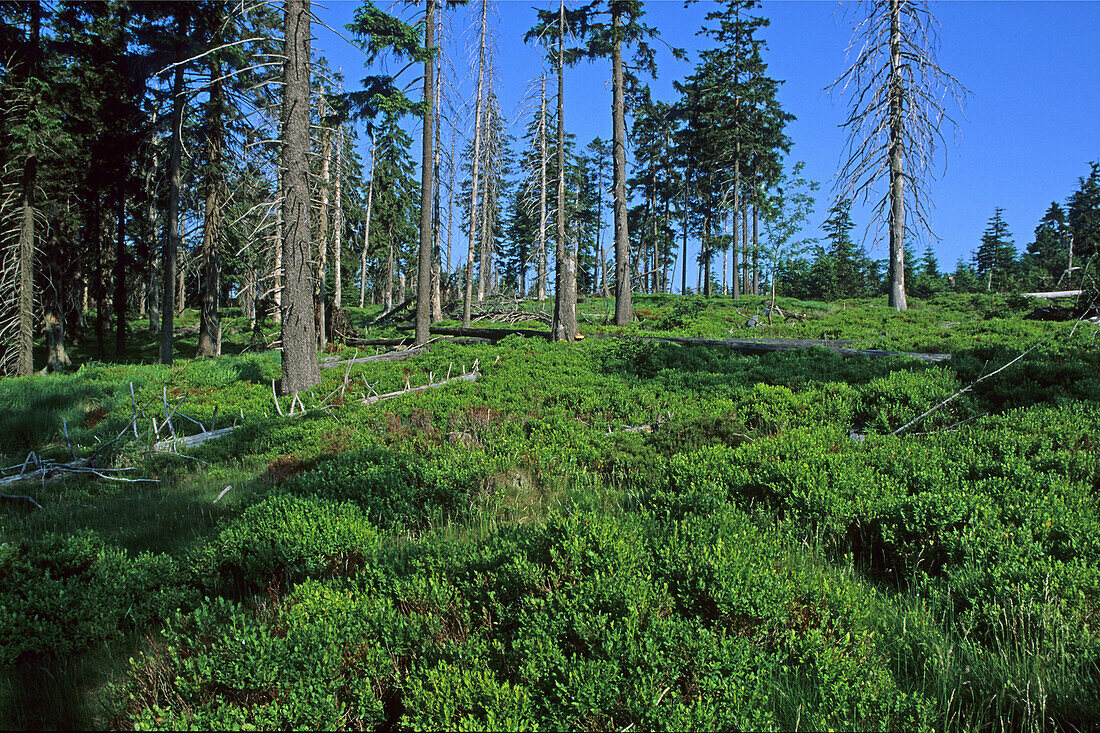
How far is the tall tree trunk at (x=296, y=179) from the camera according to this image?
35.1ft

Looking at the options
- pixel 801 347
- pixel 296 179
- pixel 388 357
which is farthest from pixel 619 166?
pixel 296 179

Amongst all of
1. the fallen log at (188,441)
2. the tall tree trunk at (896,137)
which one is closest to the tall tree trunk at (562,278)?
the fallen log at (188,441)

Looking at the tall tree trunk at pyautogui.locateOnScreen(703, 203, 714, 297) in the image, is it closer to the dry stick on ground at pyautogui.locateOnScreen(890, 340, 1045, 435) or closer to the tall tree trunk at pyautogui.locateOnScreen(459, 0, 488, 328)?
the tall tree trunk at pyautogui.locateOnScreen(459, 0, 488, 328)

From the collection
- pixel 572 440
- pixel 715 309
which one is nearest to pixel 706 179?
pixel 715 309

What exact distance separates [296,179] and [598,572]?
35.9ft

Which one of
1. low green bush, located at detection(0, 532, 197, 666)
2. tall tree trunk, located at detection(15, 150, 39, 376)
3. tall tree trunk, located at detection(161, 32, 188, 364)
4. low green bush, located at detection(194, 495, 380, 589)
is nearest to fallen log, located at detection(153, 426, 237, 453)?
low green bush, located at detection(0, 532, 197, 666)

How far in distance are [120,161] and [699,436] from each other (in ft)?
79.3

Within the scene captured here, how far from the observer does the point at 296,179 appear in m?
10.8

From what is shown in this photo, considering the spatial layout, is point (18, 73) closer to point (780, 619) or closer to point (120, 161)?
point (120, 161)

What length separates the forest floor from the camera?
2.43 m

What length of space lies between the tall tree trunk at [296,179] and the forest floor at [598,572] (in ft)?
12.5

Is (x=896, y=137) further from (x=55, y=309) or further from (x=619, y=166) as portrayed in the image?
(x=55, y=309)

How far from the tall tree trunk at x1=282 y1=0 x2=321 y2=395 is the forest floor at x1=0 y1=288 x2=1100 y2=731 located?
380 cm

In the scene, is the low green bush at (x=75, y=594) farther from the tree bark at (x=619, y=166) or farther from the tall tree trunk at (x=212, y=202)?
the tree bark at (x=619, y=166)
